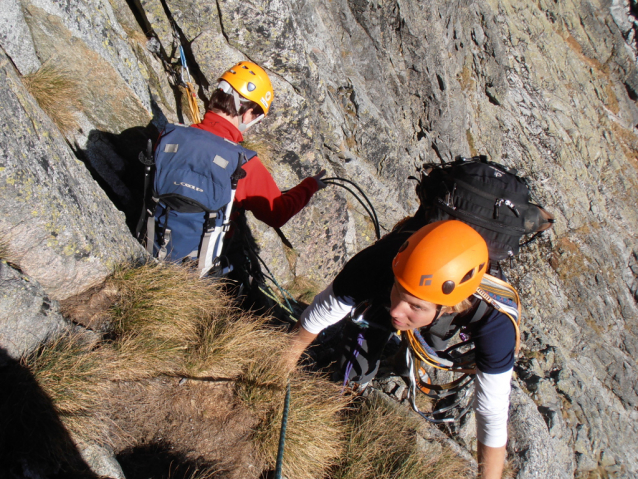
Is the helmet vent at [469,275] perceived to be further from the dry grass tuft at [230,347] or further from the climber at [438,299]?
the dry grass tuft at [230,347]

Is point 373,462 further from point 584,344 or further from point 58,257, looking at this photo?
point 584,344

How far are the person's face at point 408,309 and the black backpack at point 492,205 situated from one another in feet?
2.74

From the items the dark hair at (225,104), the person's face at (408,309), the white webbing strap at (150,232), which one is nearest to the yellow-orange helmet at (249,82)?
the dark hair at (225,104)

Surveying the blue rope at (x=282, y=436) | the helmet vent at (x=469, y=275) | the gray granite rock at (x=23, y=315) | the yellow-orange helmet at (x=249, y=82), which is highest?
the yellow-orange helmet at (x=249, y=82)

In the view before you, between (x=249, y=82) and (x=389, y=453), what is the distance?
405 centimetres

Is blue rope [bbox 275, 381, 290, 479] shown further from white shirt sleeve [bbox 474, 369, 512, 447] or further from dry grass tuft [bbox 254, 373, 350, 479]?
white shirt sleeve [bbox 474, 369, 512, 447]

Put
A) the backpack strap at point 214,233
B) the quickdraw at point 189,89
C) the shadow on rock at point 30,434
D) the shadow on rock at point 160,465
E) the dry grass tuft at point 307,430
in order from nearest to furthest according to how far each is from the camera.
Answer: the shadow on rock at point 30,434
the shadow on rock at point 160,465
the dry grass tuft at point 307,430
the backpack strap at point 214,233
the quickdraw at point 189,89

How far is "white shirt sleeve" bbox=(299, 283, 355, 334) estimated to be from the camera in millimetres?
3135

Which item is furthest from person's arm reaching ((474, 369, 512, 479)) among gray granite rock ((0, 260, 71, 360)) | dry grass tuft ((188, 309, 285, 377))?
Answer: gray granite rock ((0, 260, 71, 360))

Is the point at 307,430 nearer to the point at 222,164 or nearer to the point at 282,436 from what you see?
the point at 282,436

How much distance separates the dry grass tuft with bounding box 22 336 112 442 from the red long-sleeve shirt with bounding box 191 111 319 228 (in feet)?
6.59

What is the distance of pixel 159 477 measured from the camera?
2584 mm

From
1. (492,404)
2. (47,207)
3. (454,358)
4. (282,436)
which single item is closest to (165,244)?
(47,207)

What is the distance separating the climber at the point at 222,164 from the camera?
3387 millimetres
